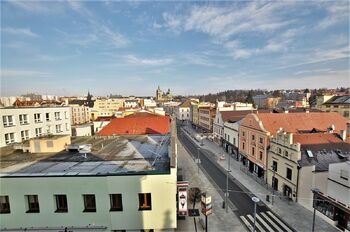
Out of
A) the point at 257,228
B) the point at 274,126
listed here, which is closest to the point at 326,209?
the point at 257,228

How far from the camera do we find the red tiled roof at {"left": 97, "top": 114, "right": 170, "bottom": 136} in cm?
3897

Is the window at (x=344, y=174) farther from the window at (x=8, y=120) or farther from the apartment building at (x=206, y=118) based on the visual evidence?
the apartment building at (x=206, y=118)

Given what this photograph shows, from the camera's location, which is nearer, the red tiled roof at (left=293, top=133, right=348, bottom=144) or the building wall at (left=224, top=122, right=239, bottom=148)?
the red tiled roof at (left=293, top=133, right=348, bottom=144)

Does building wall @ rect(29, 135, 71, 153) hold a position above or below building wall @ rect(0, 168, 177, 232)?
above

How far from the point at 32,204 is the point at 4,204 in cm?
195

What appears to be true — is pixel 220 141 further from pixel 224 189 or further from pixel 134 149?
pixel 134 149

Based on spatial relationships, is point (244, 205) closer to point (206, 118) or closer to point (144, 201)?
point (144, 201)

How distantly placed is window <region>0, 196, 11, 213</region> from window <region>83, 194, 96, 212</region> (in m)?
5.29

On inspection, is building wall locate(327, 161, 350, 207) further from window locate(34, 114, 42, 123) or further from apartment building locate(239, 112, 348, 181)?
window locate(34, 114, 42, 123)

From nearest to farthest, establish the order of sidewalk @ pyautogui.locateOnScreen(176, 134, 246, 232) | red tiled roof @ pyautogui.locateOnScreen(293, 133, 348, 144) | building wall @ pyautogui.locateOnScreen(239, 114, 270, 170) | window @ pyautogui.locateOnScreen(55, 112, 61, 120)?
1. sidewalk @ pyautogui.locateOnScreen(176, 134, 246, 232)
2. red tiled roof @ pyautogui.locateOnScreen(293, 133, 348, 144)
3. building wall @ pyautogui.locateOnScreen(239, 114, 270, 170)
4. window @ pyautogui.locateOnScreen(55, 112, 61, 120)

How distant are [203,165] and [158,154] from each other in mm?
23982

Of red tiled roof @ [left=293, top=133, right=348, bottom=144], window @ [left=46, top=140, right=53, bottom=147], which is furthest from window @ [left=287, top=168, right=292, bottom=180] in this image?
window @ [left=46, top=140, right=53, bottom=147]

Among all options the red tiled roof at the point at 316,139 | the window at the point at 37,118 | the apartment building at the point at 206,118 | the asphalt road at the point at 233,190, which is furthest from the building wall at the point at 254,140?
the window at the point at 37,118

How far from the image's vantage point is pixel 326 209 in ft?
71.9
